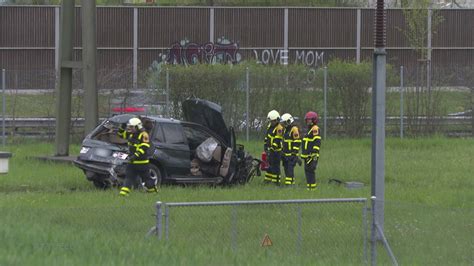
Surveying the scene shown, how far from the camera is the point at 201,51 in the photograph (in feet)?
156

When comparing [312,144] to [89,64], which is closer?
[312,144]

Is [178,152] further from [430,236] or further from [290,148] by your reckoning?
[430,236]

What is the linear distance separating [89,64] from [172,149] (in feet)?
17.2

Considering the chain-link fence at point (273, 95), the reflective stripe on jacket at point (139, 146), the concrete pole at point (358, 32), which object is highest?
the concrete pole at point (358, 32)

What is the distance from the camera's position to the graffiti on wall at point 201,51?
47.5m

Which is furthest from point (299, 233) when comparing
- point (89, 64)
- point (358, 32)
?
point (358, 32)

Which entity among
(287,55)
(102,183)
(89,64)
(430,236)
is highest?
(287,55)

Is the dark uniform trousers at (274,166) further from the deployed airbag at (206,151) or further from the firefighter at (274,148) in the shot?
the deployed airbag at (206,151)

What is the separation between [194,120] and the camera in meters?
21.0

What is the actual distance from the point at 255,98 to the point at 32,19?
19365 millimetres

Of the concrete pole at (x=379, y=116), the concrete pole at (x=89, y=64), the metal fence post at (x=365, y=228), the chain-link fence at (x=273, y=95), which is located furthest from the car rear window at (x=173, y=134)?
the chain-link fence at (x=273, y=95)

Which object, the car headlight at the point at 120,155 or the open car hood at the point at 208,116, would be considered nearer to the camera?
the car headlight at the point at 120,155

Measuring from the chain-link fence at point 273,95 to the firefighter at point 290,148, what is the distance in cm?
895

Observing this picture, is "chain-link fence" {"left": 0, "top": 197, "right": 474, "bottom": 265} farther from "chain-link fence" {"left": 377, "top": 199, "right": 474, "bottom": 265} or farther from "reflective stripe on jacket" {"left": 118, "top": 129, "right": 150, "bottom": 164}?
"reflective stripe on jacket" {"left": 118, "top": 129, "right": 150, "bottom": 164}
